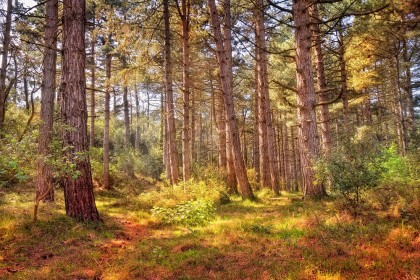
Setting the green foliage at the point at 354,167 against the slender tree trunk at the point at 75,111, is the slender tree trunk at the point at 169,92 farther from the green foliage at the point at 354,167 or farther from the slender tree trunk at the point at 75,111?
the green foliage at the point at 354,167

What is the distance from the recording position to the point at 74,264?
4586 mm

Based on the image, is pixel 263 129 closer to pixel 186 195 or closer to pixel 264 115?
pixel 264 115

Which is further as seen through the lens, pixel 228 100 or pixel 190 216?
pixel 228 100

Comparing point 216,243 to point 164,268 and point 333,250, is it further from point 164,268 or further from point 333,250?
point 333,250

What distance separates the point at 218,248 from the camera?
513 centimetres

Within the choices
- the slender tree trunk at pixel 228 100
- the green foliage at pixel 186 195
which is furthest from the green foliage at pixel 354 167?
the slender tree trunk at pixel 228 100

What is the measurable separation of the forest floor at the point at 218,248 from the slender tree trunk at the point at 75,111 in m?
0.42

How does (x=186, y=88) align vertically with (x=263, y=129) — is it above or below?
above

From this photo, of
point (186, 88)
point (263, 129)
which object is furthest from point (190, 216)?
point (263, 129)

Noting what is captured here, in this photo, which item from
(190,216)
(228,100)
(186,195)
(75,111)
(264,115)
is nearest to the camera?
(75,111)

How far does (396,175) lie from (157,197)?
25.6 feet

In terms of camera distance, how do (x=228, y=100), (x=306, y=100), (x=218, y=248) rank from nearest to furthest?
(x=218, y=248)
(x=306, y=100)
(x=228, y=100)

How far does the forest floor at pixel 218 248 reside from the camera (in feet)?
12.7

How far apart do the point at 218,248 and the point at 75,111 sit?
15.6ft
